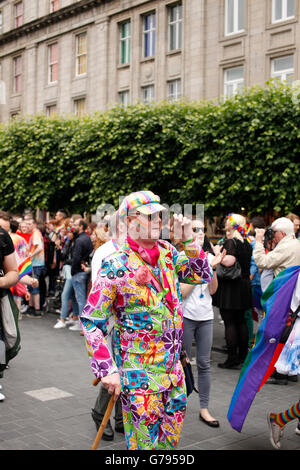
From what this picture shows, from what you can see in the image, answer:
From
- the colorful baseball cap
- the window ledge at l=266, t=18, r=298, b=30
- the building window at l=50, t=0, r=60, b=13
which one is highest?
the building window at l=50, t=0, r=60, b=13

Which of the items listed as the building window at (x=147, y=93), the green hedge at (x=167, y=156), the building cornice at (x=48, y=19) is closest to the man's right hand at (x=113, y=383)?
the green hedge at (x=167, y=156)

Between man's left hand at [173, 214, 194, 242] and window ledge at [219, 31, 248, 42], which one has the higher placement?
window ledge at [219, 31, 248, 42]

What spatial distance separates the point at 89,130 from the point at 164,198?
3733 mm

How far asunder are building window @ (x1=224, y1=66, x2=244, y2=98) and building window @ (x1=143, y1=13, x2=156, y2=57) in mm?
4794

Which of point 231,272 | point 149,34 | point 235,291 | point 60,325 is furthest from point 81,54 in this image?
point 235,291

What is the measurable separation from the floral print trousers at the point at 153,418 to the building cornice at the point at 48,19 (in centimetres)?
2679

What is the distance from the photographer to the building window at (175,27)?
2328 centimetres

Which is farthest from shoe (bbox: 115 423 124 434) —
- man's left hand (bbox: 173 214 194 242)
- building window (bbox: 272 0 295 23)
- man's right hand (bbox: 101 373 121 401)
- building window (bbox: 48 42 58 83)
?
building window (bbox: 48 42 58 83)

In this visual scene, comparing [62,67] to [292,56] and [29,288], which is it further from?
[29,288]

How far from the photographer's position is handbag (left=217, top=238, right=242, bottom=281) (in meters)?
6.92

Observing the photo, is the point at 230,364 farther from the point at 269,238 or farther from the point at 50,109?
the point at 50,109

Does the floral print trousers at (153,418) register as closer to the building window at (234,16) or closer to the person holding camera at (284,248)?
the person holding camera at (284,248)

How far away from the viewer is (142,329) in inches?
115

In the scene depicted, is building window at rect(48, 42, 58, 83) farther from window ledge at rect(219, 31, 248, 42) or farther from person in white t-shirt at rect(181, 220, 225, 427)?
person in white t-shirt at rect(181, 220, 225, 427)
